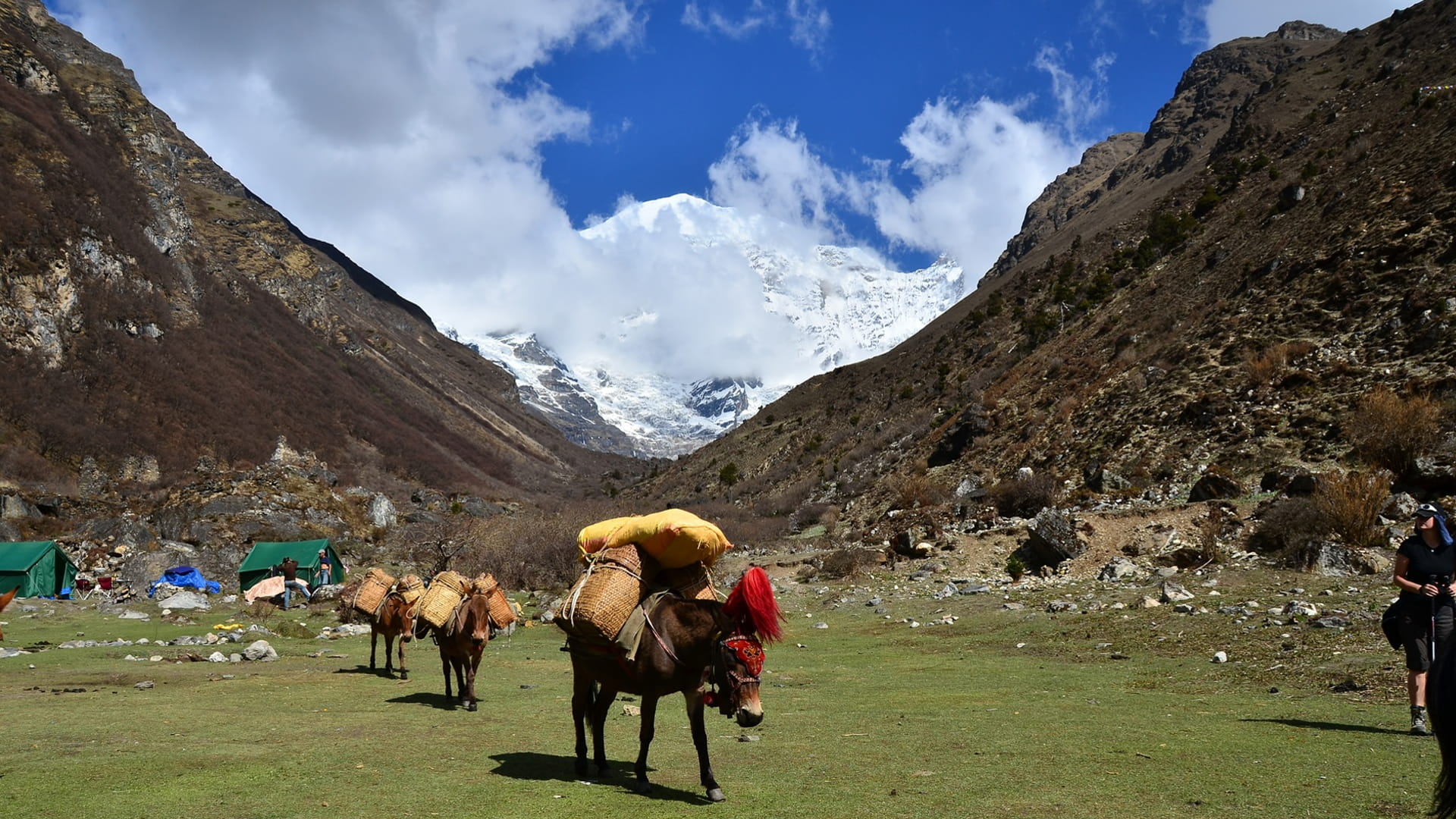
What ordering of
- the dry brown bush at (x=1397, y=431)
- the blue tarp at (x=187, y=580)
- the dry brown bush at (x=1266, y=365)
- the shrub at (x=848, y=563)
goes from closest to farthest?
the dry brown bush at (x=1397, y=431) → the dry brown bush at (x=1266, y=365) → the shrub at (x=848, y=563) → the blue tarp at (x=187, y=580)

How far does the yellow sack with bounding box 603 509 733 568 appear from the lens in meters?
7.55

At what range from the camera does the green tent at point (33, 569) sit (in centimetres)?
3117

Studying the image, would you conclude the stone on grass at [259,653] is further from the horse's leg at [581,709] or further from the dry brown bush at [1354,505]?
the dry brown bush at [1354,505]

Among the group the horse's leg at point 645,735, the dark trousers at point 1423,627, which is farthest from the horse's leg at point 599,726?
the dark trousers at point 1423,627

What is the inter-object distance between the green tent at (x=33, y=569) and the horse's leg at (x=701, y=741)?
32.7 meters

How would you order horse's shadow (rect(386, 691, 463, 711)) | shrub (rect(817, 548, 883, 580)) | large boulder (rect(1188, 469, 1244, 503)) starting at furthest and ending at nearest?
1. shrub (rect(817, 548, 883, 580))
2. large boulder (rect(1188, 469, 1244, 503))
3. horse's shadow (rect(386, 691, 463, 711))

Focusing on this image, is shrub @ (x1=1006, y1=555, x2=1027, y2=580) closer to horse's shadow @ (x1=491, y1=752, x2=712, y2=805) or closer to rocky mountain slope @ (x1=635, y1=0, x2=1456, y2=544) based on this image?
rocky mountain slope @ (x1=635, y1=0, x2=1456, y2=544)

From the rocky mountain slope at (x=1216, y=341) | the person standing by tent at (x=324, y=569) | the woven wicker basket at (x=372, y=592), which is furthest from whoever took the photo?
the person standing by tent at (x=324, y=569)

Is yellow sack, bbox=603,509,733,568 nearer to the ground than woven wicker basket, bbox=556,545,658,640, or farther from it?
farther from it

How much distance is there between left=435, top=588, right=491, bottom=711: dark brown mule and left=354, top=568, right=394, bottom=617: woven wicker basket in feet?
12.1

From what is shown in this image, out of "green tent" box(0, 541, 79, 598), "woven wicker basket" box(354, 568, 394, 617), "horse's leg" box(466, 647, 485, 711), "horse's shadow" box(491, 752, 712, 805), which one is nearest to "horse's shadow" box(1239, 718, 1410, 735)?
"horse's shadow" box(491, 752, 712, 805)

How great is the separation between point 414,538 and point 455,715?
35.9m

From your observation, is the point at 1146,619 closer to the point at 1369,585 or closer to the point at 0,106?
the point at 1369,585

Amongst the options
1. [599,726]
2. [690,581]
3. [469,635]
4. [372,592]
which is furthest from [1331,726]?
[372,592]
